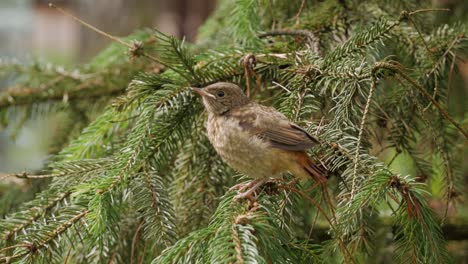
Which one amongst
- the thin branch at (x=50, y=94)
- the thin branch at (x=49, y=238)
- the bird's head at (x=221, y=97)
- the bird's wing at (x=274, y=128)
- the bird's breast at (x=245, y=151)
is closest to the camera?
the thin branch at (x=49, y=238)

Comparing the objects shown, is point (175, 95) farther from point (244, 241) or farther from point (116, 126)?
point (244, 241)

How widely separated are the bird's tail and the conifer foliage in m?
0.04

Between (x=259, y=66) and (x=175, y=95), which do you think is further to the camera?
(x=259, y=66)

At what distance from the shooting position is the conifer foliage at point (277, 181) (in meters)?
1.77

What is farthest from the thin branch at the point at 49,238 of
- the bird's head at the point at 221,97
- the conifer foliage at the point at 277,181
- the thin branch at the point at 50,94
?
the thin branch at the point at 50,94

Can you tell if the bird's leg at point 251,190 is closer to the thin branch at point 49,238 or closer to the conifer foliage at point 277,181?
the conifer foliage at point 277,181

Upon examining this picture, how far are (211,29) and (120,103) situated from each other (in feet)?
4.36

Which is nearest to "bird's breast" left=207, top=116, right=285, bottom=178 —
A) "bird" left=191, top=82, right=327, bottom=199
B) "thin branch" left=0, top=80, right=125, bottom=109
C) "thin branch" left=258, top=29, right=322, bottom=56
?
"bird" left=191, top=82, right=327, bottom=199

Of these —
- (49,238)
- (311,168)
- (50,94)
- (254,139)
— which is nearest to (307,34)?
(254,139)

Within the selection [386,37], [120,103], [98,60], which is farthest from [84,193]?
[98,60]

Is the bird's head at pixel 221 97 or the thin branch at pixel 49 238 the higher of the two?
the bird's head at pixel 221 97

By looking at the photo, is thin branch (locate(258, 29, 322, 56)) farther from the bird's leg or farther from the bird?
the bird's leg

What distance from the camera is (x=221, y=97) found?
2.31 metres

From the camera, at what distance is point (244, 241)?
1586mm
